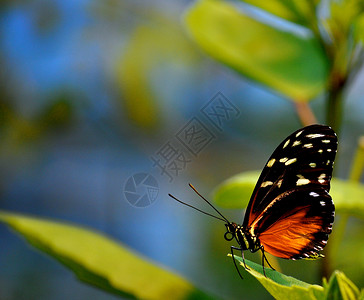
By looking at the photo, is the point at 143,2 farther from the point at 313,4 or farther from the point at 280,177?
the point at 280,177

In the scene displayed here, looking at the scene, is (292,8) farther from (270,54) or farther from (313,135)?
(313,135)

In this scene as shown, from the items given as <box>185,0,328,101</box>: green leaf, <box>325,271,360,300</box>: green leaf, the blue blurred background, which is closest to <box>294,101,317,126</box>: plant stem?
<box>185,0,328,101</box>: green leaf

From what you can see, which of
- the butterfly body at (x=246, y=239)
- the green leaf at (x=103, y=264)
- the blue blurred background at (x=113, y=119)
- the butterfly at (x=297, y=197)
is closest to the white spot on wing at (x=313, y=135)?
the butterfly at (x=297, y=197)

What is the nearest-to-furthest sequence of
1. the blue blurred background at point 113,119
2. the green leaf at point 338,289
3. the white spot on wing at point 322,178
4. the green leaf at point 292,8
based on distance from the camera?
the green leaf at point 338,289, the white spot on wing at point 322,178, the green leaf at point 292,8, the blue blurred background at point 113,119

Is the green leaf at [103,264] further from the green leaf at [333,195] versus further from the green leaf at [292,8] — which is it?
the green leaf at [292,8]

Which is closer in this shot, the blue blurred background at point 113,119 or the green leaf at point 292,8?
the green leaf at point 292,8

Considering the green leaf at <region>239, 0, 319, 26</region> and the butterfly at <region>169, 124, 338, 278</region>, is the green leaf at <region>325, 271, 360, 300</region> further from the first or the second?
the green leaf at <region>239, 0, 319, 26</region>

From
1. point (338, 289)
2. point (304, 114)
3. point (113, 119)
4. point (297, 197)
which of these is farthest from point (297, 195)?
point (113, 119)
